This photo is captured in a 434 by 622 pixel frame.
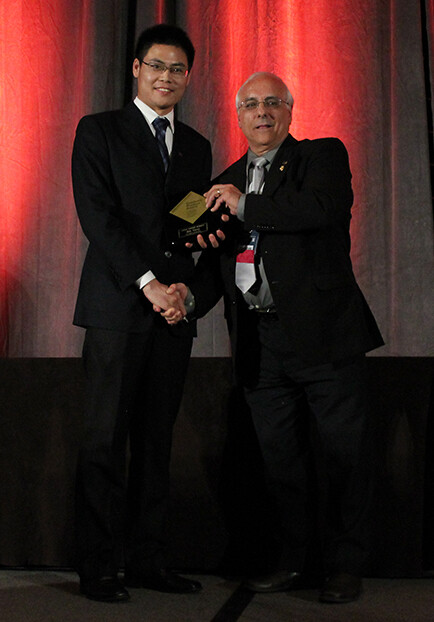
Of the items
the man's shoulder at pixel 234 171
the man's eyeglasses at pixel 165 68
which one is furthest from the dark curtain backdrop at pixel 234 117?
the man's eyeglasses at pixel 165 68

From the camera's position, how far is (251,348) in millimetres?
2068

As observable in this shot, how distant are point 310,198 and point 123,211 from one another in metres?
0.52

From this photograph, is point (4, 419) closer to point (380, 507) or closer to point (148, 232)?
point (148, 232)

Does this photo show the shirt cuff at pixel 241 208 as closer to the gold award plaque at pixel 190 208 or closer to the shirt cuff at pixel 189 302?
the gold award plaque at pixel 190 208

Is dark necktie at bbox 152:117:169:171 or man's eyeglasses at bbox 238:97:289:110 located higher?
man's eyeglasses at bbox 238:97:289:110

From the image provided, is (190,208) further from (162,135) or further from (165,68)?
(165,68)

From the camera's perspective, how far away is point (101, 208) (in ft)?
6.29

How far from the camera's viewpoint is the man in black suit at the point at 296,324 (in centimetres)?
191

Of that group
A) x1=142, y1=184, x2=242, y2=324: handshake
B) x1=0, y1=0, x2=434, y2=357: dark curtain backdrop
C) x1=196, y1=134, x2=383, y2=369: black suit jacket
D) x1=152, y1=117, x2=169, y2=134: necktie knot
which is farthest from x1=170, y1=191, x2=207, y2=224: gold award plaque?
x1=0, y1=0, x2=434, y2=357: dark curtain backdrop

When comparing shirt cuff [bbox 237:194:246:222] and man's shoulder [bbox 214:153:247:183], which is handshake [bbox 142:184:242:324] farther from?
man's shoulder [bbox 214:153:247:183]

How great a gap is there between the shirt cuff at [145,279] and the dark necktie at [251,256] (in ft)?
0.85

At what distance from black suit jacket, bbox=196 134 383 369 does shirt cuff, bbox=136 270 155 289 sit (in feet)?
0.93

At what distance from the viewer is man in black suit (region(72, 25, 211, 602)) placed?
191 centimetres

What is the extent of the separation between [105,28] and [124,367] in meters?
1.87
